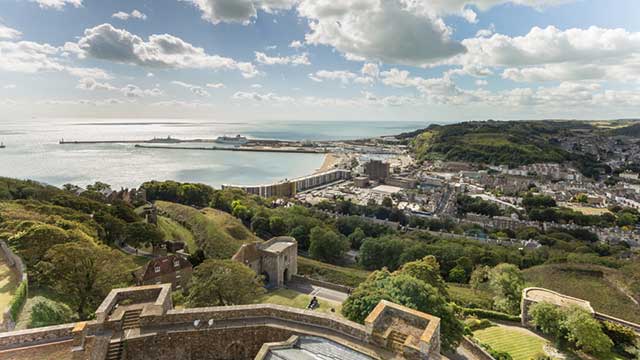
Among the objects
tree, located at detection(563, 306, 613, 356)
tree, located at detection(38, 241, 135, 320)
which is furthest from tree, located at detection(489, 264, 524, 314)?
tree, located at detection(38, 241, 135, 320)

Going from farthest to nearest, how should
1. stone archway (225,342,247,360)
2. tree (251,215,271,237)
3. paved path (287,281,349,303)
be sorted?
tree (251,215,271,237), paved path (287,281,349,303), stone archway (225,342,247,360)

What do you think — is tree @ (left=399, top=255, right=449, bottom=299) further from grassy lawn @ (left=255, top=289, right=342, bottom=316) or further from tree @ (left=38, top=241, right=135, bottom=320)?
tree @ (left=38, top=241, right=135, bottom=320)

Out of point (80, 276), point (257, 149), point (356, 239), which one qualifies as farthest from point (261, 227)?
point (257, 149)

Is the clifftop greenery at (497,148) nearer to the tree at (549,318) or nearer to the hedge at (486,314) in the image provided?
the hedge at (486,314)

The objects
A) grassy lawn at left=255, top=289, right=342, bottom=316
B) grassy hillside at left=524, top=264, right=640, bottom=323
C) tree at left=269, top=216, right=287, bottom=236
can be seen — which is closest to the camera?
grassy lawn at left=255, top=289, right=342, bottom=316

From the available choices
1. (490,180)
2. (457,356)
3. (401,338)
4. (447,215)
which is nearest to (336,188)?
(447,215)

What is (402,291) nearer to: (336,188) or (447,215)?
(447,215)

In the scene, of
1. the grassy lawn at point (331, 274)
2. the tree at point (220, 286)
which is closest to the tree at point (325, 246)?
the grassy lawn at point (331, 274)
